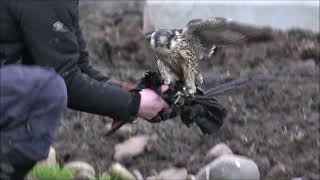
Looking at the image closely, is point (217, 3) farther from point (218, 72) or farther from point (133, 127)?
point (133, 127)

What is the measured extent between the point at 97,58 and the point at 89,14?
201 centimetres

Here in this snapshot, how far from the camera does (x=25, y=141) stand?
3.93 m

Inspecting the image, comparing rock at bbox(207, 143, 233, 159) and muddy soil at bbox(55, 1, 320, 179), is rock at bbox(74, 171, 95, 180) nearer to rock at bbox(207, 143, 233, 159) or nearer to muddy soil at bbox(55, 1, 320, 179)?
muddy soil at bbox(55, 1, 320, 179)

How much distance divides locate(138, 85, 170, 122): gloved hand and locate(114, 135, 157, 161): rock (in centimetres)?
172

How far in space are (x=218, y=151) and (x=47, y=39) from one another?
2.49 meters

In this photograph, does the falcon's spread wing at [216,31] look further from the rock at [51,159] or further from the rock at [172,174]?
the rock at [51,159]

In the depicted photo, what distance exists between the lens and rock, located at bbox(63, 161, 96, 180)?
5.96 m

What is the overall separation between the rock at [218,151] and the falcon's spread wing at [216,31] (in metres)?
1.17

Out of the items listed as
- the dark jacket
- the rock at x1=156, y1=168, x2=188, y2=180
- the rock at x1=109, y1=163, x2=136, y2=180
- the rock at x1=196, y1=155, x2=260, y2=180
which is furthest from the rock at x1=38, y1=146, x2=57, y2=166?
the dark jacket

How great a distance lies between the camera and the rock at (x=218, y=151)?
21.1ft

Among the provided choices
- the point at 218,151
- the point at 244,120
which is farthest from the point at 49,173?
the point at 244,120

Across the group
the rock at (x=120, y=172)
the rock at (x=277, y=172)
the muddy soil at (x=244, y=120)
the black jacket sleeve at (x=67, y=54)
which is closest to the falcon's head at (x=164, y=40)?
the muddy soil at (x=244, y=120)

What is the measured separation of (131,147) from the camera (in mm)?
6586

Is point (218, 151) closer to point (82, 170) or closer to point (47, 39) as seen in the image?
point (82, 170)
